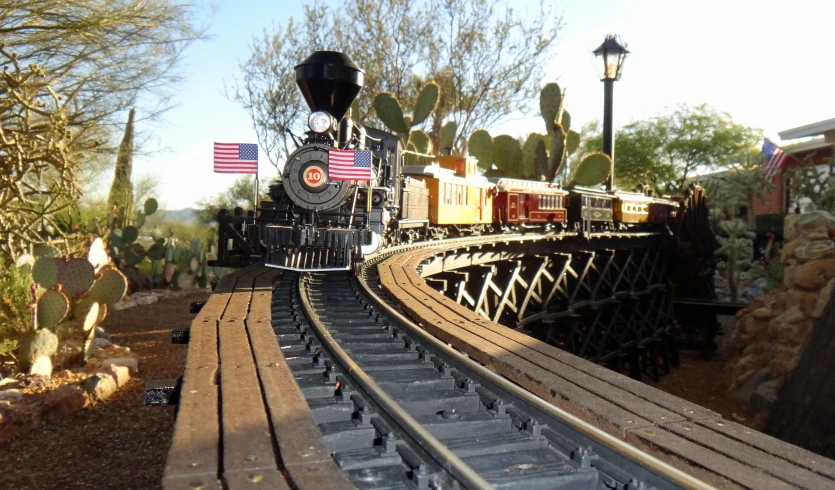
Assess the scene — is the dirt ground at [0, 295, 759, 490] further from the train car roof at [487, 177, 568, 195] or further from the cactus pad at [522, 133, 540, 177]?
the cactus pad at [522, 133, 540, 177]

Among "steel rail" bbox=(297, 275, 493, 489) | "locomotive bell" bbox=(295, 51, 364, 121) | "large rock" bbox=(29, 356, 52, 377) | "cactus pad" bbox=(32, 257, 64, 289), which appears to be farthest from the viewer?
"locomotive bell" bbox=(295, 51, 364, 121)

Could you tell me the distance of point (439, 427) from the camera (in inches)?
141

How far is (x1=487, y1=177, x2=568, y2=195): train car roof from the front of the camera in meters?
18.1

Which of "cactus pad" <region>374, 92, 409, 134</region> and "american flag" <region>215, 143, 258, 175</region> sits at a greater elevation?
"cactus pad" <region>374, 92, 409, 134</region>

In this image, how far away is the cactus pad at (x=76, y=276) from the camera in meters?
9.86

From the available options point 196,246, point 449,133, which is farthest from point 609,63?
point 196,246

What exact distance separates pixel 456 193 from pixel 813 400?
26.4 ft

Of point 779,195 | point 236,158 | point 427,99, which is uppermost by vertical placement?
point 427,99

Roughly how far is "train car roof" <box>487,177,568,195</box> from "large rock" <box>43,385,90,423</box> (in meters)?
12.1

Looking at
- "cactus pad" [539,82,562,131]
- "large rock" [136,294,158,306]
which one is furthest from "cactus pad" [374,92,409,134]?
"large rock" [136,294,158,306]

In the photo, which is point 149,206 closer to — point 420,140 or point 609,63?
point 420,140

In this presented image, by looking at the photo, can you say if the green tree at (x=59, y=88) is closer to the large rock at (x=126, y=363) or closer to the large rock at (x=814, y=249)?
the large rock at (x=126, y=363)

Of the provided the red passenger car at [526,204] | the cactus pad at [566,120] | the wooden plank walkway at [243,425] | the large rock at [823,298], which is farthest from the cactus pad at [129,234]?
the cactus pad at [566,120]

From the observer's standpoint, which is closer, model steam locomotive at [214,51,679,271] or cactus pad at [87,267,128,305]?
model steam locomotive at [214,51,679,271]
